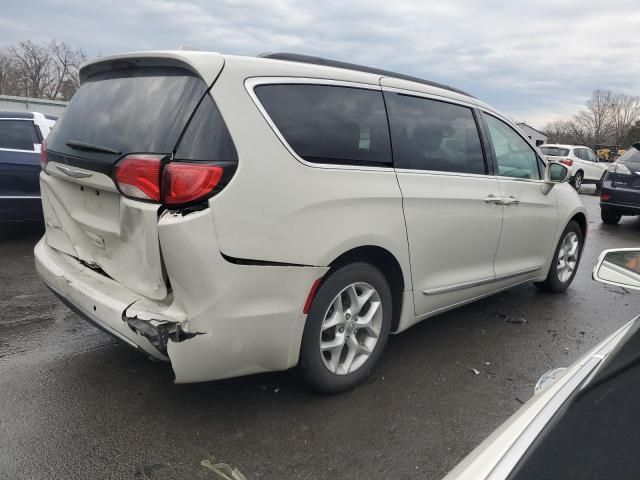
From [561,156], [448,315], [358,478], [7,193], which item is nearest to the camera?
[358,478]

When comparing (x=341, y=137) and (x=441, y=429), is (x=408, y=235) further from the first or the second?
(x=441, y=429)

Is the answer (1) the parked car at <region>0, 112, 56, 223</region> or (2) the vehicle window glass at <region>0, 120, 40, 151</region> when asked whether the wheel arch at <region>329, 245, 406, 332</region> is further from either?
(2) the vehicle window glass at <region>0, 120, 40, 151</region>

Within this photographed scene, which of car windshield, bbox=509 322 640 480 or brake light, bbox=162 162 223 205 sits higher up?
brake light, bbox=162 162 223 205

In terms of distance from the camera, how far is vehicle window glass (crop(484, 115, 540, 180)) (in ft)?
12.6

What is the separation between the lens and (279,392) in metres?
2.79

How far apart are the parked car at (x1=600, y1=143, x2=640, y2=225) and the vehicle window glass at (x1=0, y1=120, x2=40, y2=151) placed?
9923 mm

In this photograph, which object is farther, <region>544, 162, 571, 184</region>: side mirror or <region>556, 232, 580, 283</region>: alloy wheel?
<region>556, 232, 580, 283</region>: alloy wheel

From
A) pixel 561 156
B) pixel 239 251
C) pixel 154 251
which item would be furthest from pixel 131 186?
pixel 561 156

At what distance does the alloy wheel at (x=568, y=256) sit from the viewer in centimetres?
480

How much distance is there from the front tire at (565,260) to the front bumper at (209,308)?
10.5ft

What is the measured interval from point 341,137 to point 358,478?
171cm

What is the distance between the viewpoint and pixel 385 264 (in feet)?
9.48

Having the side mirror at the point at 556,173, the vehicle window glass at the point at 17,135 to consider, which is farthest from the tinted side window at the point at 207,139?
the vehicle window glass at the point at 17,135

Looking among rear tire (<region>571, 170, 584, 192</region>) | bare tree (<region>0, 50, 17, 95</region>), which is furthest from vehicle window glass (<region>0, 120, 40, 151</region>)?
bare tree (<region>0, 50, 17, 95</region>)
